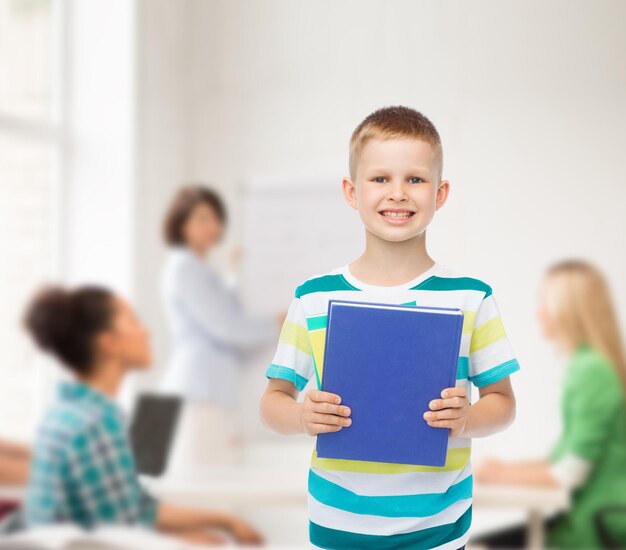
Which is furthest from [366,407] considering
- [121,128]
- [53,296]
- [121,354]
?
[121,128]

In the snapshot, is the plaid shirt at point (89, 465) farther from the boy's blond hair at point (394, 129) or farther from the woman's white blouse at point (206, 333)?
the boy's blond hair at point (394, 129)

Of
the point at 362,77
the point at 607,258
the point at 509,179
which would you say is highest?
the point at 362,77

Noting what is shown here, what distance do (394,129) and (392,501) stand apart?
237 mm

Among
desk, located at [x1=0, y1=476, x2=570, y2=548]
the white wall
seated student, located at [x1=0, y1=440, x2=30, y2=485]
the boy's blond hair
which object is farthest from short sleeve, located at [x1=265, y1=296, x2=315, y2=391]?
seated student, located at [x1=0, y1=440, x2=30, y2=485]

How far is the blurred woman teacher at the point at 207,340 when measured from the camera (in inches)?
101

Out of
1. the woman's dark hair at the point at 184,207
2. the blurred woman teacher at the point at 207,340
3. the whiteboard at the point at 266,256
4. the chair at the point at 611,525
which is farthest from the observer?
the woman's dark hair at the point at 184,207

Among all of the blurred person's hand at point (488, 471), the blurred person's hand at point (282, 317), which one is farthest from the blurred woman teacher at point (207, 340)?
the blurred person's hand at point (488, 471)

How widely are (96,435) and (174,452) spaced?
1.71 ft

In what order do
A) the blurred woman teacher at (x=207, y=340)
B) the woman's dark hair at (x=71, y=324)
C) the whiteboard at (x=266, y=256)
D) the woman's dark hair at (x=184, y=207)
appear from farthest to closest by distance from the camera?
the woman's dark hair at (x=184, y=207), the blurred woman teacher at (x=207, y=340), the whiteboard at (x=266, y=256), the woman's dark hair at (x=71, y=324)

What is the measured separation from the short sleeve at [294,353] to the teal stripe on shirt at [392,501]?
72 mm

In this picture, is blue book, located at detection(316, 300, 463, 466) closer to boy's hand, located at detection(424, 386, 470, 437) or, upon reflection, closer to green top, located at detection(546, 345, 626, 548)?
boy's hand, located at detection(424, 386, 470, 437)

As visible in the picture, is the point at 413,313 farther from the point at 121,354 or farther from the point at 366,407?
the point at 121,354

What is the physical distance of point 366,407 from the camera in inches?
21.5

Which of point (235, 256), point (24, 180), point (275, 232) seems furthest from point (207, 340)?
point (24, 180)
